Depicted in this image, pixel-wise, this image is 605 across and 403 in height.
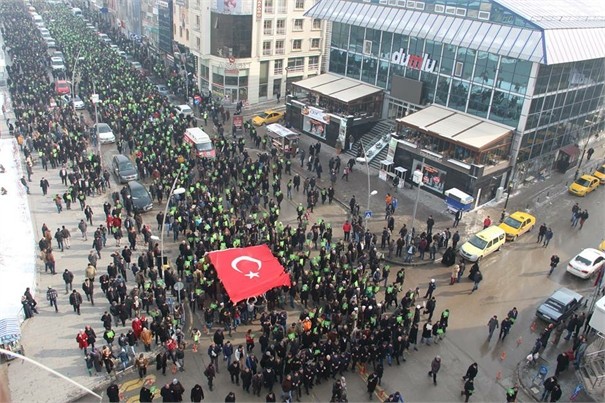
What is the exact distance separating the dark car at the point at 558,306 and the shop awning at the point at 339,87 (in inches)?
919

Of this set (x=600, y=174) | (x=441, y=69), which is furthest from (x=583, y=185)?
(x=441, y=69)

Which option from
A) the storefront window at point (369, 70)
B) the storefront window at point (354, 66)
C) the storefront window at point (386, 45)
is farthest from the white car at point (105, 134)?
the storefront window at point (386, 45)

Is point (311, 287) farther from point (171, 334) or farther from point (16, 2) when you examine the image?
point (16, 2)

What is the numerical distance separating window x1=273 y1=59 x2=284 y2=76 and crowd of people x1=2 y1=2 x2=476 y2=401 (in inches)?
680

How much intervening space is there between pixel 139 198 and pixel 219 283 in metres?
10.7

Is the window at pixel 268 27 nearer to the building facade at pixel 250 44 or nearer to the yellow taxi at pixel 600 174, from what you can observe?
the building facade at pixel 250 44

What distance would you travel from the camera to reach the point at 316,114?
4394cm

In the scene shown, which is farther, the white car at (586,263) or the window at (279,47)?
the window at (279,47)

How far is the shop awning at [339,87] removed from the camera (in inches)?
1660

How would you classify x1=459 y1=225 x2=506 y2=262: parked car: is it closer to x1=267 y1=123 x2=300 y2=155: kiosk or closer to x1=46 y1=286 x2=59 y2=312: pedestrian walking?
x1=267 y1=123 x2=300 y2=155: kiosk

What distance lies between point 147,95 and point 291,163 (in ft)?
59.5

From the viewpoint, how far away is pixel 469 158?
33406mm

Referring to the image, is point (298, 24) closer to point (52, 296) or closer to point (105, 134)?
point (105, 134)

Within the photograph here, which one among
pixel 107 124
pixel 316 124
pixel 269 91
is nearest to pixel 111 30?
pixel 269 91
